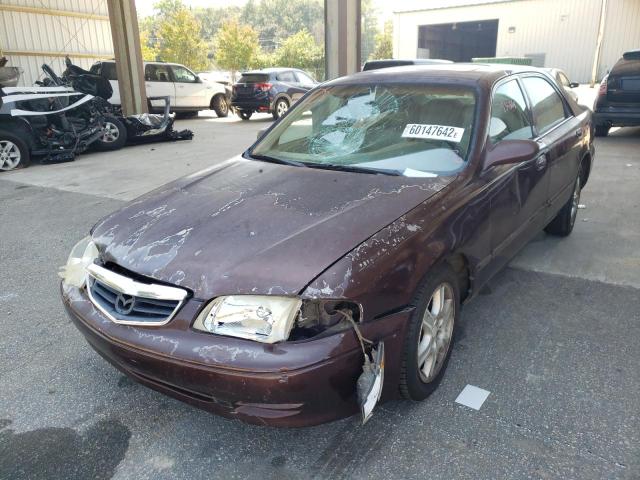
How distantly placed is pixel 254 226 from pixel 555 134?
2728mm

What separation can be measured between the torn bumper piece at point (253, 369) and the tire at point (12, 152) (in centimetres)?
840

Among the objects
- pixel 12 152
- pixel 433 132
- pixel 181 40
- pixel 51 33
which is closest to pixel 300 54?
pixel 181 40

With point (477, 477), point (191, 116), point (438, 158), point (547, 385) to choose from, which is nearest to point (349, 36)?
point (438, 158)

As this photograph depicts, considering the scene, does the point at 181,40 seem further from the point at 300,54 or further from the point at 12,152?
the point at 12,152

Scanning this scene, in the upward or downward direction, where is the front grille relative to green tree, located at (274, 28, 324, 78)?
downward

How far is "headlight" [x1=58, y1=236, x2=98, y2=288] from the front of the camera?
8.37ft

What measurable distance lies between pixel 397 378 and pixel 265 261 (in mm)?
768

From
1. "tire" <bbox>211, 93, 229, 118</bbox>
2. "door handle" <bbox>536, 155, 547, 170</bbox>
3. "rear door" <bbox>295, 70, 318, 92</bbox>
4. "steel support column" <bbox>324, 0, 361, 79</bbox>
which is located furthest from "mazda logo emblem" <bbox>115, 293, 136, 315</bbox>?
"tire" <bbox>211, 93, 229, 118</bbox>

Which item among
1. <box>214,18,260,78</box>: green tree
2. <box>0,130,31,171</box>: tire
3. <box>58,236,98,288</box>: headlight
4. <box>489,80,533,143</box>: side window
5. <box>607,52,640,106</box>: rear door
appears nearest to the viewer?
<box>58,236,98,288</box>: headlight

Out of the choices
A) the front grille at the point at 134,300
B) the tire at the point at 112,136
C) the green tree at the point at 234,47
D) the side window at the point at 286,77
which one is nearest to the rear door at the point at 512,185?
the front grille at the point at 134,300

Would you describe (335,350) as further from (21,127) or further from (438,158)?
(21,127)

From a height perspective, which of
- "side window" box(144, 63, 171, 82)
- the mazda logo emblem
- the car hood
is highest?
"side window" box(144, 63, 171, 82)

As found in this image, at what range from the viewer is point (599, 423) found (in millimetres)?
2357

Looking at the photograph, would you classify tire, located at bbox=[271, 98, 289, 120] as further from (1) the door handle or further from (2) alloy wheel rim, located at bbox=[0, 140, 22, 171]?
(1) the door handle
